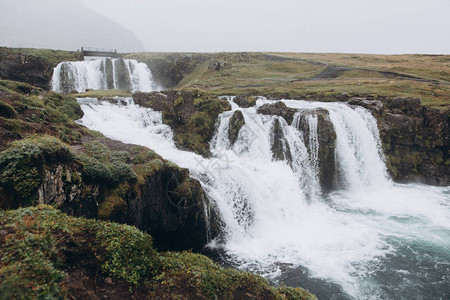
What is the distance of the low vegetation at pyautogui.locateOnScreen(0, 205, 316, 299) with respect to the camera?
457 centimetres

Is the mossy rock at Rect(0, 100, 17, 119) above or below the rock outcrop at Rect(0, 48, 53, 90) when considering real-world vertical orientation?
below

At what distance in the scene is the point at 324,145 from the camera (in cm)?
2345

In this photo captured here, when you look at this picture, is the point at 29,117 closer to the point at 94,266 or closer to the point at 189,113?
the point at 94,266

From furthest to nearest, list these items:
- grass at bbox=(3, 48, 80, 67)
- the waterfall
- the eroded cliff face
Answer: grass at bbox=(3, 48, 80, 67) → the waterfall → the eroded cliff face

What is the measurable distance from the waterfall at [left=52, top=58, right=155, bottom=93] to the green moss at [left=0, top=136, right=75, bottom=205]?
40540 millimetres

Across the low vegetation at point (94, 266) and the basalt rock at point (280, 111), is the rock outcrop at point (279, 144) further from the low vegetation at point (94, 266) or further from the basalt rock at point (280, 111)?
the low vegetation at point (94, 266)

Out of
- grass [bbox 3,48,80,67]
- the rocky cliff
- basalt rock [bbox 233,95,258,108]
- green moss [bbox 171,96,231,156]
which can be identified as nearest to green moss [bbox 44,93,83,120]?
the rocky cliff

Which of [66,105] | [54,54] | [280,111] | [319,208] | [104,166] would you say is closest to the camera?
[104,166]

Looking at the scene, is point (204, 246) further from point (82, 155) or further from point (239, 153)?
point (239, 153)

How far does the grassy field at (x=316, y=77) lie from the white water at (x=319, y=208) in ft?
43.1

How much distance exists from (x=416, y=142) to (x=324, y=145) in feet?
40.2

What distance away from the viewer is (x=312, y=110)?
2445cm

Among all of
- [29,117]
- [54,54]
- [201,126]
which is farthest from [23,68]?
[29,117]

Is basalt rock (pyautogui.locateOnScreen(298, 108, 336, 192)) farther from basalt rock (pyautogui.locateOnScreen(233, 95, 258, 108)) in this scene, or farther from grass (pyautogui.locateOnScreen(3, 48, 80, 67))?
grass (pyautogui.locateOnScreen(3, 48, 80, 67))
